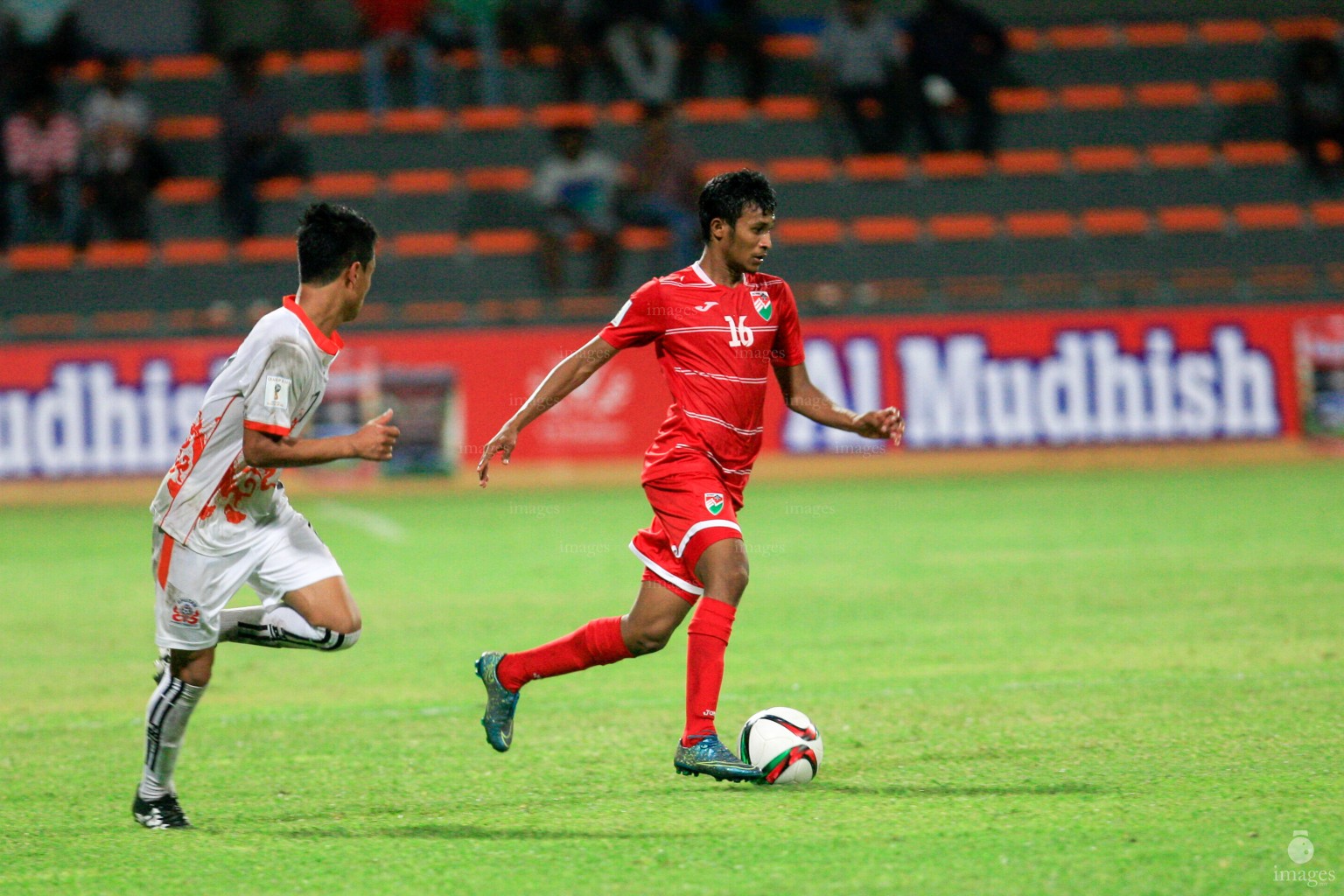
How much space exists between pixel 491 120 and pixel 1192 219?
8139 mm

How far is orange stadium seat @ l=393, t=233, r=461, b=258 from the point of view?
Answer: 55.4ft

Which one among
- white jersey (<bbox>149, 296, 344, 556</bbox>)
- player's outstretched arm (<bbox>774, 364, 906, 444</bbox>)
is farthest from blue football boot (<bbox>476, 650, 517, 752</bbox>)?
player's outstretched arm (<bbox>774, 364, 906, 444</bbox>)

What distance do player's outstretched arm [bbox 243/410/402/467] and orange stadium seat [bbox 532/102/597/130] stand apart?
46.1ft

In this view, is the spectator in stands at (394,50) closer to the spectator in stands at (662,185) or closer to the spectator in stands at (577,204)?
the spectator in stands at (577,204)

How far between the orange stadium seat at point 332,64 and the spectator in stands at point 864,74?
5688 millimetres

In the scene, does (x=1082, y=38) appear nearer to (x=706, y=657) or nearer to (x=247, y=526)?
(x=706, y=657)

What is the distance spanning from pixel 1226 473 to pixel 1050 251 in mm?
3400

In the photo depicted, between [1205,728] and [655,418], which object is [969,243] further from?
[1205,728]

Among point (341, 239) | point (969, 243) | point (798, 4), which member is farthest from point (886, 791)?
point (798, 4)

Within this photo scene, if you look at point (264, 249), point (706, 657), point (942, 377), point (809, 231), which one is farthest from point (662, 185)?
point (706, 657)

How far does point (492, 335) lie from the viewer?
15461mm

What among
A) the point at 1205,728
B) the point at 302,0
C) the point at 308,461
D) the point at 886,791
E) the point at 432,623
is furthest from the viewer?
the point at 302,0
